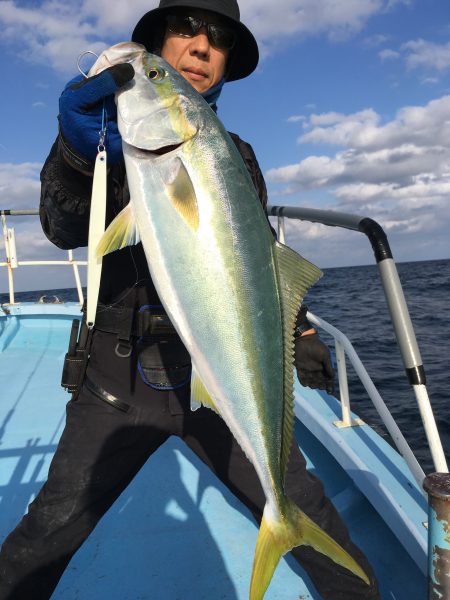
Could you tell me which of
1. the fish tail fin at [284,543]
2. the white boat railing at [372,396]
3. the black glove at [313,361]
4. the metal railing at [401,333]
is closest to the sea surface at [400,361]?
the white boat railing at [372,396]

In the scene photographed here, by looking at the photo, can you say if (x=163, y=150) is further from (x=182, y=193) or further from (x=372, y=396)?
(x=372, y=396)

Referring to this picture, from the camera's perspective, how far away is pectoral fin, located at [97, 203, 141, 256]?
169cm

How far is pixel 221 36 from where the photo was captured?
2381 mm

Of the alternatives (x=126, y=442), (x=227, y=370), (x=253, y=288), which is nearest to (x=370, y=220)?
(x=253, y=288)

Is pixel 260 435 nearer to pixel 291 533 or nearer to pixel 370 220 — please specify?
pixel 291 533

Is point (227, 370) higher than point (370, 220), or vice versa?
point (370, 220)

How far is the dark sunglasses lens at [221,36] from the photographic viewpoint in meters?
2.35

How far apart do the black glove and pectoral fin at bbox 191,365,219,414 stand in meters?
0.93

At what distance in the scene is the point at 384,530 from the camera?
10.4ft

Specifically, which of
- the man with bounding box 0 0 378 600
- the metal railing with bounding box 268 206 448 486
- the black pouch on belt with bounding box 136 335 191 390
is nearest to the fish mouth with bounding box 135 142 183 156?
the man with bounding box 0 0 378 600

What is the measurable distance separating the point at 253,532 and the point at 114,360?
180cm

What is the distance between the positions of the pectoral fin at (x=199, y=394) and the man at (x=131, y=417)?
1.65ft

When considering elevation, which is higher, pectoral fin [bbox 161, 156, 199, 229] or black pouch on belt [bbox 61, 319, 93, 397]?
pectoral fin [bbox 161, 156, 199, 229]

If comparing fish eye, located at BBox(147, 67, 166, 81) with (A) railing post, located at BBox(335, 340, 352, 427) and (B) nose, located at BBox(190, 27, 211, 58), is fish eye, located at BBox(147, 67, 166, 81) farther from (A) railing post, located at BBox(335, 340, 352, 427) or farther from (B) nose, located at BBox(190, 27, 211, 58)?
(A) railing post, located at BBox(335, 340, 352, 427)
